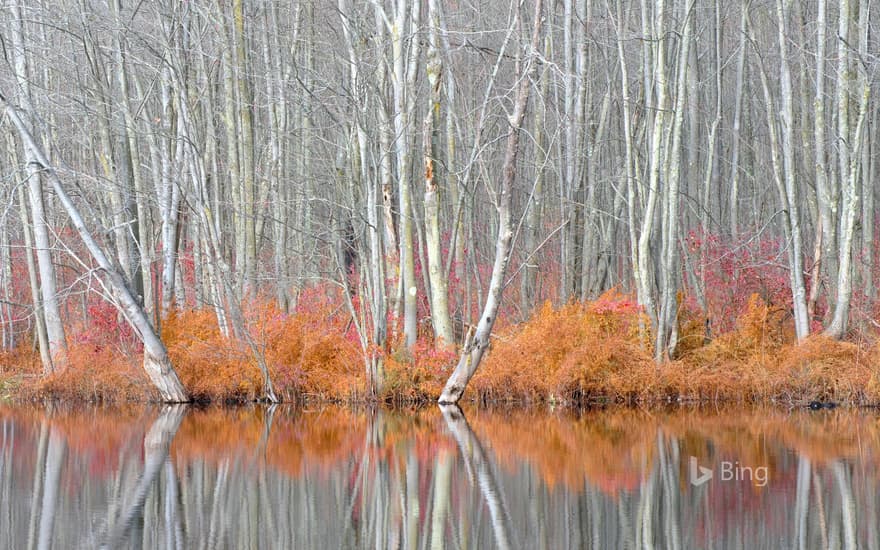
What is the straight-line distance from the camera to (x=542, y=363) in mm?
17922

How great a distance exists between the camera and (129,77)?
26594 millimetres

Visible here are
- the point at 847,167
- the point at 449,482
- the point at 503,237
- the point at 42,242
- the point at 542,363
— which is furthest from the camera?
the point at 42,242

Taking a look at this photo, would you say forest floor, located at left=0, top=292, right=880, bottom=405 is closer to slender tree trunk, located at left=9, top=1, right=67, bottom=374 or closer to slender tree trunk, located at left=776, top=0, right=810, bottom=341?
slender tree trunk, located at left=776, top=0, right=810, bottom=341

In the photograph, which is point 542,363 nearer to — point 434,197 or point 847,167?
point 434,197

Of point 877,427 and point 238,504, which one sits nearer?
point 238,504

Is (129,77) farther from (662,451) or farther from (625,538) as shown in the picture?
(625,538)

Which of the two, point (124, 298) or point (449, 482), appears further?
point (124, 298)

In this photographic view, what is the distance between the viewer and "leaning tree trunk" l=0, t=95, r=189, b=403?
54.8ft

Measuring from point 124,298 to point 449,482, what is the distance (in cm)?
927

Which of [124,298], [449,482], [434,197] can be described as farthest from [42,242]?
[449,482]

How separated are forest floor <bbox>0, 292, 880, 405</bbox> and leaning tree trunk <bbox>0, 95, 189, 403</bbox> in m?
0.42

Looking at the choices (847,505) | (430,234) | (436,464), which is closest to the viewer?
(847,505)

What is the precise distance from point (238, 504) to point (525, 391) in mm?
9635

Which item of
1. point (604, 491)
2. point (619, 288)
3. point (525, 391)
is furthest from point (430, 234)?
point (604, 491)
